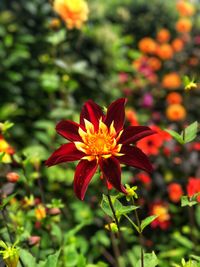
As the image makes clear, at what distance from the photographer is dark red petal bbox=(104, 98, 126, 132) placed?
1276mm

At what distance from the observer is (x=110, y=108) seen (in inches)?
50.5

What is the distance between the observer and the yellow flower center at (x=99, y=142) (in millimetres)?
1194

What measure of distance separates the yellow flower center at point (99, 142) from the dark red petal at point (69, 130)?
2 cm

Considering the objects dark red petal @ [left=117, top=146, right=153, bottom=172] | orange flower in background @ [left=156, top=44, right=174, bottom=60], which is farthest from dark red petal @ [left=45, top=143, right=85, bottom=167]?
orange flower in background @ [left=156, top=44, right=174, bottom=60]

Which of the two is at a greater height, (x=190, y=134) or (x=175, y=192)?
(x=190, y=134)

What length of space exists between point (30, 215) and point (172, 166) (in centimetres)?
145

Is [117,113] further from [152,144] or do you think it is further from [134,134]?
[152,144]

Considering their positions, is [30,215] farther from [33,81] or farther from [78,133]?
[33,81]

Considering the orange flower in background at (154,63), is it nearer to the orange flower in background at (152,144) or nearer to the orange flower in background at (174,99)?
the orange flower in background at (174,99)

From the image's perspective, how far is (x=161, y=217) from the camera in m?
2.65

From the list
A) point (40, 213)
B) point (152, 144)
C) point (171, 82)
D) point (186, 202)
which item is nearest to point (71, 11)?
point (152, 144)

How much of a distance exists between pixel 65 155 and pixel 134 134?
0.58 feet

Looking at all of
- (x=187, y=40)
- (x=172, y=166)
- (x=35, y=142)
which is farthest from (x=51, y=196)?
(x=187, y=40)

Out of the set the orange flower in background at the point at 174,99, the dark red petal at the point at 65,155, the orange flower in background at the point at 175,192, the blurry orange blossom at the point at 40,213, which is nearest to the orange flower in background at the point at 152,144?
the orange flower in background at the point at 175,192
